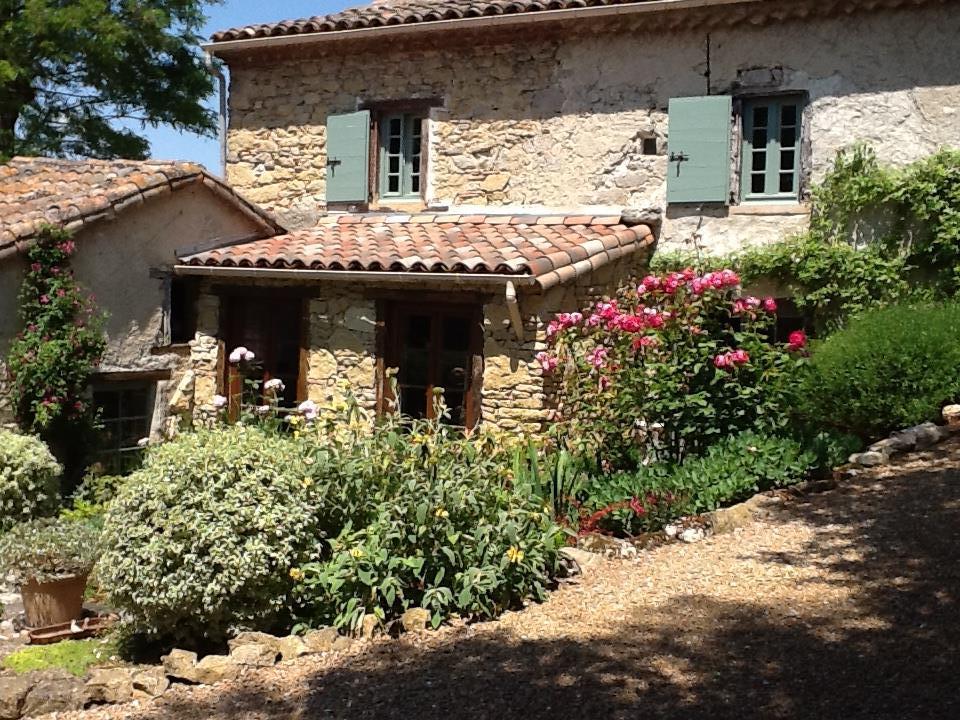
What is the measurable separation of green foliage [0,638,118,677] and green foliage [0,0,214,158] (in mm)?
12734

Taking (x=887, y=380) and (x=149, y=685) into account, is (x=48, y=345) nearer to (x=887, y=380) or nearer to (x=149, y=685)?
(x=149, y=685)

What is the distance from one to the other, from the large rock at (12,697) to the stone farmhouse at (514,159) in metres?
5.10

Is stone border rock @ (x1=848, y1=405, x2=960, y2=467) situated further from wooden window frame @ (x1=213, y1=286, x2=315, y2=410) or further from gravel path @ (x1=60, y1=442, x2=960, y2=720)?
wooden window frame @ (x1=213, y1=286, x2=315, y2=410)

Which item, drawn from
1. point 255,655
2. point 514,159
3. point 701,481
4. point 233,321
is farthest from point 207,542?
point 514,159

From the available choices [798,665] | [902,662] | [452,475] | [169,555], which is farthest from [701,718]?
[169,555]

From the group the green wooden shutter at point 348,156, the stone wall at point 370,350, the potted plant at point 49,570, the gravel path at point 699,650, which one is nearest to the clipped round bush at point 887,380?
the gravel path at point 699,650

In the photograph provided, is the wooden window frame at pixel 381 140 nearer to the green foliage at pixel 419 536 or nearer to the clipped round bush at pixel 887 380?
the clipped round bush at pixel 887 380

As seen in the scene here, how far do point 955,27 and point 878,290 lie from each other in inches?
105

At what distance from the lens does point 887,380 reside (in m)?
7.57

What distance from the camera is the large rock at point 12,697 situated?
486cm

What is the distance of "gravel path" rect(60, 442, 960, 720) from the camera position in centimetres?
404

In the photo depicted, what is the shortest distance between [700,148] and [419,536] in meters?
6.36

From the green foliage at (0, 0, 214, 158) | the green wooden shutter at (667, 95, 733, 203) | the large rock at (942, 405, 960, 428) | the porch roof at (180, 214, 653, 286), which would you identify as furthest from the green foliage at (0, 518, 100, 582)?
the green foliage at (0, 0, 214, 158)

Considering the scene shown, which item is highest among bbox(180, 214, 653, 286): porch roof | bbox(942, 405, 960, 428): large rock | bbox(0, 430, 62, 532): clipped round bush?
bbox(180, 214, 653, 286): porch roof
